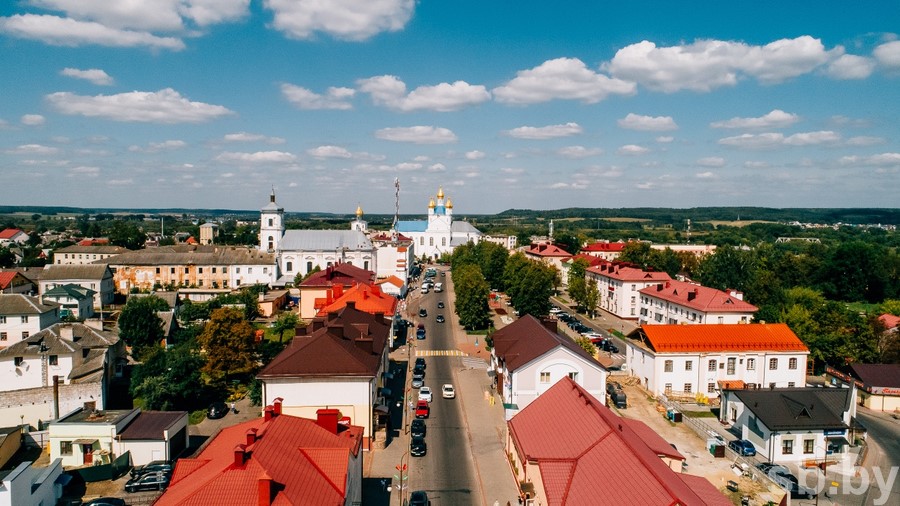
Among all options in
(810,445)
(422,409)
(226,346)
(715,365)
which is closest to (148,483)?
(422,409)

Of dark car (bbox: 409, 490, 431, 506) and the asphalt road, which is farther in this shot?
the asphalt road

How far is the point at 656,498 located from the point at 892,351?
36685mm

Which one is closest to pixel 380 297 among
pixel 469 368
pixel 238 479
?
pixel 469 368

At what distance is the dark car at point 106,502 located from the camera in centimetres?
2106

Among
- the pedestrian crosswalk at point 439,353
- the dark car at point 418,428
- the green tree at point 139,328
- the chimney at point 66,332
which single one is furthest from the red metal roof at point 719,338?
the chimney at point 66,332

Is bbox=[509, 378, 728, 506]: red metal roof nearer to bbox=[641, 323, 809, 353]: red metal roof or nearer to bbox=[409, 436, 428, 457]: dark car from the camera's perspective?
bbox=[409, 436, 428, 457]: dark car

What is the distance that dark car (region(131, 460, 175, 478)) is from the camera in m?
23.9

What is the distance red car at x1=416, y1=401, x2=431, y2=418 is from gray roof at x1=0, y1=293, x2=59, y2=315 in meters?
33.1

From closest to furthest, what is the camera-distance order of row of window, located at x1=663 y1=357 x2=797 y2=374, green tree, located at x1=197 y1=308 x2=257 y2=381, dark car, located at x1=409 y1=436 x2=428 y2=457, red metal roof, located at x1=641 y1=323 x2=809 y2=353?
dark car, located at x1=409 y1=436 x2=428 y2=457 < green tree, located at x1=197 y1=308 x2=257 y2=381 < row of window, located at x1=663 y1=357 x2=797 y2=374 < red metal roof, located at x1=641 y1=323 x2=809 y2=353

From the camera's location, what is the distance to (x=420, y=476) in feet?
79.5

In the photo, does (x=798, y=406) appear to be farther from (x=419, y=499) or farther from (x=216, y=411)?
(x=216, y=411)

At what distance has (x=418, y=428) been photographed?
2830cm

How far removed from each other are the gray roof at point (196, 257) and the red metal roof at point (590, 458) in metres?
63.8

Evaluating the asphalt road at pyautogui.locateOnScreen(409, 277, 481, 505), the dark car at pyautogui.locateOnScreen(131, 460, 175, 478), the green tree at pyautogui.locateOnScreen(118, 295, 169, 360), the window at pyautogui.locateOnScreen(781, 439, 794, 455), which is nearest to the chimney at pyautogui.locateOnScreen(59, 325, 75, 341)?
the green tree at pyautogui.locateOnScreen(118, 295, 169, 360)
